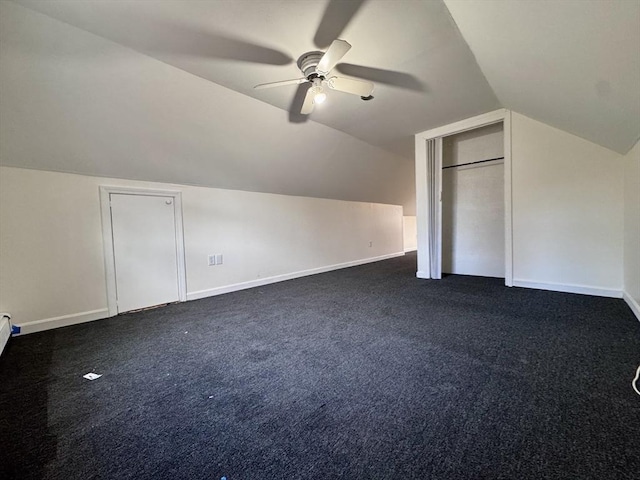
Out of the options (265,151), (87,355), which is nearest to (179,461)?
(87,355)

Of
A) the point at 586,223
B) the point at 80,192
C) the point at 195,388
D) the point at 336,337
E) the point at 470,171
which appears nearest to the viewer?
the point at 195,388

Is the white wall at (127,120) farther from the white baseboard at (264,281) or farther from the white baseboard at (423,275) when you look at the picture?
the white baseboard at (423,275)

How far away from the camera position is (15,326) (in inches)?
96.4

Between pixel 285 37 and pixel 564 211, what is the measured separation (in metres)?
3.78

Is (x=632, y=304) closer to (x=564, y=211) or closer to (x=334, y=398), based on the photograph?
(x=564, y=211)

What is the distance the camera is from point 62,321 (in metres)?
2.71

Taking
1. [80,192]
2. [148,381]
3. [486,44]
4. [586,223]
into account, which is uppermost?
[486,44]

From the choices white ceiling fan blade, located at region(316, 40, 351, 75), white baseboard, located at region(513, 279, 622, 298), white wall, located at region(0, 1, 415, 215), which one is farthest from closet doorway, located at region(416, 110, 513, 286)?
white ceiling fan blade, located at region(316, 40, 351, 75)

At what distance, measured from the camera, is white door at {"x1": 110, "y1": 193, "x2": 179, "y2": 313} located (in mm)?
3078

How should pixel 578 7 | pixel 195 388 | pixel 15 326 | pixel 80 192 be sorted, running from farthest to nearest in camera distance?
pixel 80 192 → pixel 15 326 → pixel 195 388 → pixel 578 7

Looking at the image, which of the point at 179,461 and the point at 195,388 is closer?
the point at 179,461

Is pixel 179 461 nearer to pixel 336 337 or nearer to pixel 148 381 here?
pixel 148 381

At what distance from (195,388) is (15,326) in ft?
7.63

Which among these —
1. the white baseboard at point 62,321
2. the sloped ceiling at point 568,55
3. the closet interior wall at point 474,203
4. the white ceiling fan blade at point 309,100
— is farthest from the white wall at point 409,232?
the white baseboard at point 62,321
